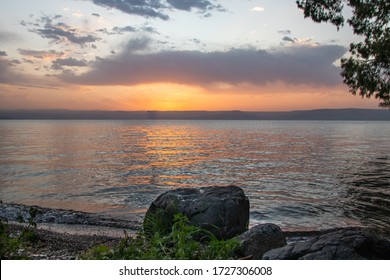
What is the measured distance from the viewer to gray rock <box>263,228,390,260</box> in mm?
4676

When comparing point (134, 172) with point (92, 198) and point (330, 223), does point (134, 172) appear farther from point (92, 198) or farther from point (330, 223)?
point (330, 223)

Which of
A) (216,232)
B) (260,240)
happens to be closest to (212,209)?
(216,232)

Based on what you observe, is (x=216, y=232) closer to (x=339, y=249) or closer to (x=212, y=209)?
(x=212, y=209)

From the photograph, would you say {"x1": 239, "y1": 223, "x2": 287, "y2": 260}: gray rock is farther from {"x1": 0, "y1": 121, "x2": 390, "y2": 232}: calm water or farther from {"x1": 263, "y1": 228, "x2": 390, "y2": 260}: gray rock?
{"x1": 0, "y1": 121, "x2": 390, "y2": 232}: calm water

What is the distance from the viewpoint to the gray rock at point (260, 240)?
23.3ft

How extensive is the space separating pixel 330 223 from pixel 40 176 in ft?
66.8

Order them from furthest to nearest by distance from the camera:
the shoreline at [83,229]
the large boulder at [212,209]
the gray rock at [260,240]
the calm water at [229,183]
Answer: the calm water at [229,183] < the shoreline at [83,229] < the large boulder at [212,209] < the gray rock at [260,240]

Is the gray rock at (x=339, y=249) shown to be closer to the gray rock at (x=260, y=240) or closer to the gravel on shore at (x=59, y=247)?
the gray rock at (x=260, y=240)

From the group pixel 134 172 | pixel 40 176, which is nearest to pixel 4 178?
pixel 40 176

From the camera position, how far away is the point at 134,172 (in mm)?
28719

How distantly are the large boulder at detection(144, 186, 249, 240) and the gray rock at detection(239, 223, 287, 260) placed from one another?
1832 millimetres

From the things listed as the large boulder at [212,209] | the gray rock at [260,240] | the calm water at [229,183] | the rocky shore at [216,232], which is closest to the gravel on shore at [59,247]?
the rocky shore at [216,232]

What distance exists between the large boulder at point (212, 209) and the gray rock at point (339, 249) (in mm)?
4466

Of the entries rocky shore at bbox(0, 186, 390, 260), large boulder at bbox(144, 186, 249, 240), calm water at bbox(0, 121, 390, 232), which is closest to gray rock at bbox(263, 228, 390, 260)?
rocky shore at bbox(0, 186, 390, 260)
